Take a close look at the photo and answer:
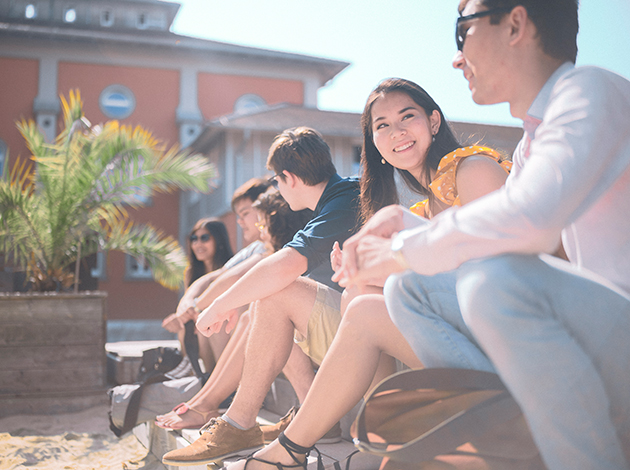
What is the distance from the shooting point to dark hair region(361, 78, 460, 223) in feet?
6.15

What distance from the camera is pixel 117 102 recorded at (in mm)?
17234

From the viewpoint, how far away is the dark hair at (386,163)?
1876 millimetres

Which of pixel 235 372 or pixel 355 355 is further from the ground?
pixel 355 355

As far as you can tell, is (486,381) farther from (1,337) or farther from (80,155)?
(80,155)

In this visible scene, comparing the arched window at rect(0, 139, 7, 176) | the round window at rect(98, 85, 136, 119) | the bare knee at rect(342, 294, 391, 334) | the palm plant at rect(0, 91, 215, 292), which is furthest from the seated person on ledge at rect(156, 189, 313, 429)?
the arched window at rect(0, 139, 7, 176)

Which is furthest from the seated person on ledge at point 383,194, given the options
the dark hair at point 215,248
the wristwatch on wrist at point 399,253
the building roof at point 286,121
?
the building roof at point 286,121

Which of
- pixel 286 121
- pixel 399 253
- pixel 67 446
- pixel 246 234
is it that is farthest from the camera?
pixel 286 121

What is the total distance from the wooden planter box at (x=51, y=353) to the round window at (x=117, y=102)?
1401 centimetres

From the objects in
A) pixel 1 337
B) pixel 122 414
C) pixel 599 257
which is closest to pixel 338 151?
pixel 1 337

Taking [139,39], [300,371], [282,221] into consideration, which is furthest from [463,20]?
[139,39]

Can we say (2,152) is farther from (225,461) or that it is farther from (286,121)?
(225,461)

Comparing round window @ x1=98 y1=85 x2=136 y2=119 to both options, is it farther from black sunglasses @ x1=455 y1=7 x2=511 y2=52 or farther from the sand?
black sunglasses @ x1=455 y1=7 x2=511 y2=52

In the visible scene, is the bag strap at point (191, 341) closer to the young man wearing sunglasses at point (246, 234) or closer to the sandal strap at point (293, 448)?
the young man wearing sunglasses at point (246, 234)

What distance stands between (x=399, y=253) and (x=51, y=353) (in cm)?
419
